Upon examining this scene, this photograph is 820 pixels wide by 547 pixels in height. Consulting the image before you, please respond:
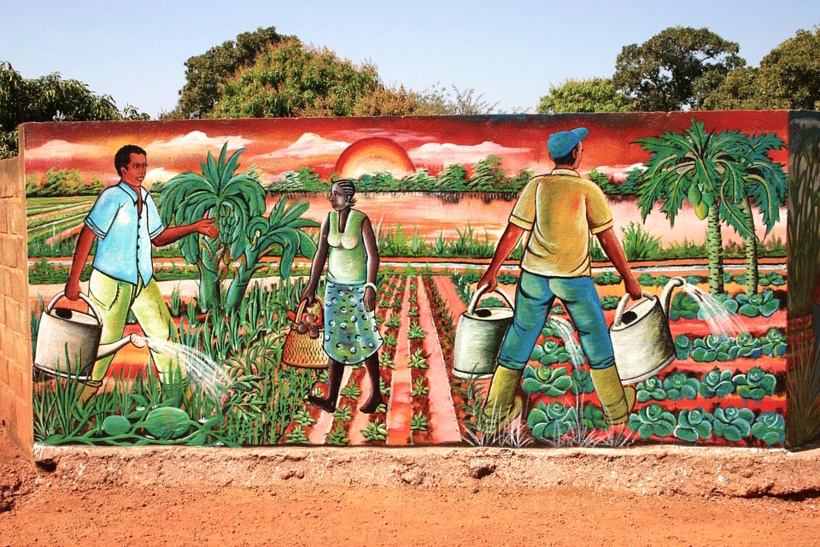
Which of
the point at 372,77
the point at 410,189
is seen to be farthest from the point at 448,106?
the point at 410,189

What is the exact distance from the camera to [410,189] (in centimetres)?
595

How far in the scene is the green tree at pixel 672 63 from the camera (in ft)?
148

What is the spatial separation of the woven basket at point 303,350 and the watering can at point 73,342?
1058 millimetres

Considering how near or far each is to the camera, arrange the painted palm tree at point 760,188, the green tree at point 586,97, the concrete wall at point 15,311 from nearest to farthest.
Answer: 1. the painted palm tree at point 760,188
2. the concrete wall at point 15,311
3. the green tree at point 586,97

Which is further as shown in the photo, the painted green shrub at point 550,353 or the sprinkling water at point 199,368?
the sprinkling water at point 199,368

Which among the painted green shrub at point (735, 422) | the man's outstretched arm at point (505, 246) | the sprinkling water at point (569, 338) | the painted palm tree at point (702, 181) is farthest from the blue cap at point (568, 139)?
the painted green shrub at point (735, 422)

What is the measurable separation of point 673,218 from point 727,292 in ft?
2.03

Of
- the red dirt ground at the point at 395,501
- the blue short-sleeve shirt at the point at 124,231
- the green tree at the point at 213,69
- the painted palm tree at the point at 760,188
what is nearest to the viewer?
the red dirt ground at the point at 395,501

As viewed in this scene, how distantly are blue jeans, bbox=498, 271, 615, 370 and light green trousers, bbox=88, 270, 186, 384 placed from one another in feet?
7.94

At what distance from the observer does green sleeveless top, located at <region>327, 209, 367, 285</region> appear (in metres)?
5.95

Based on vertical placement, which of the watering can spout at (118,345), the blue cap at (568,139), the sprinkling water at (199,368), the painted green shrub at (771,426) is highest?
the blue cap at (568,139)

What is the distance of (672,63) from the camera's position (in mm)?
45219

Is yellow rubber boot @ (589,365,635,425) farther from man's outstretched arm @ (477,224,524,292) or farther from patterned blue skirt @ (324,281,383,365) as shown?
patterned blue skirt @ (324,281,383,365)

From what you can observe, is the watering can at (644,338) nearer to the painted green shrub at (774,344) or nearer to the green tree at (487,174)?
the painted green shrub at (774,344)
